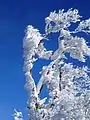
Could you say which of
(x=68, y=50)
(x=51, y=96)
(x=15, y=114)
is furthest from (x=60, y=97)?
(x=15, y=114)

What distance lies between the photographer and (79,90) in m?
23.7

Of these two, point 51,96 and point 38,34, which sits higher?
point 38,34

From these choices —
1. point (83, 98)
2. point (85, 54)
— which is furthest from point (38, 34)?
point (83, 98)

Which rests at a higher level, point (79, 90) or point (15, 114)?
point (15, 114)

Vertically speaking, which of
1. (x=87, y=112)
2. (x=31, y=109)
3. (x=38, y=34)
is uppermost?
(x=38, y=34)

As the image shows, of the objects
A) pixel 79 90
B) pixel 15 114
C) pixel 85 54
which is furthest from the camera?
pixel 15 114

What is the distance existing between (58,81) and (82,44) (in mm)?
2378

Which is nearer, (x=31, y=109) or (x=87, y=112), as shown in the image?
(x=87, y=112)

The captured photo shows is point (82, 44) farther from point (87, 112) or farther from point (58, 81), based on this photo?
point (87, 112)

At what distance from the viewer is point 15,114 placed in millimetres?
27391

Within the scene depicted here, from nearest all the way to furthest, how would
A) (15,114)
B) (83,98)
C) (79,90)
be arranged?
(83,98), (79,90), (15,114)

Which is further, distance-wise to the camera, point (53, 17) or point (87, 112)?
point (53, 17)

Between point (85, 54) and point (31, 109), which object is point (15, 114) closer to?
point (31, 109)

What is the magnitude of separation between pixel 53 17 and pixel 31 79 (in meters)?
3.60
